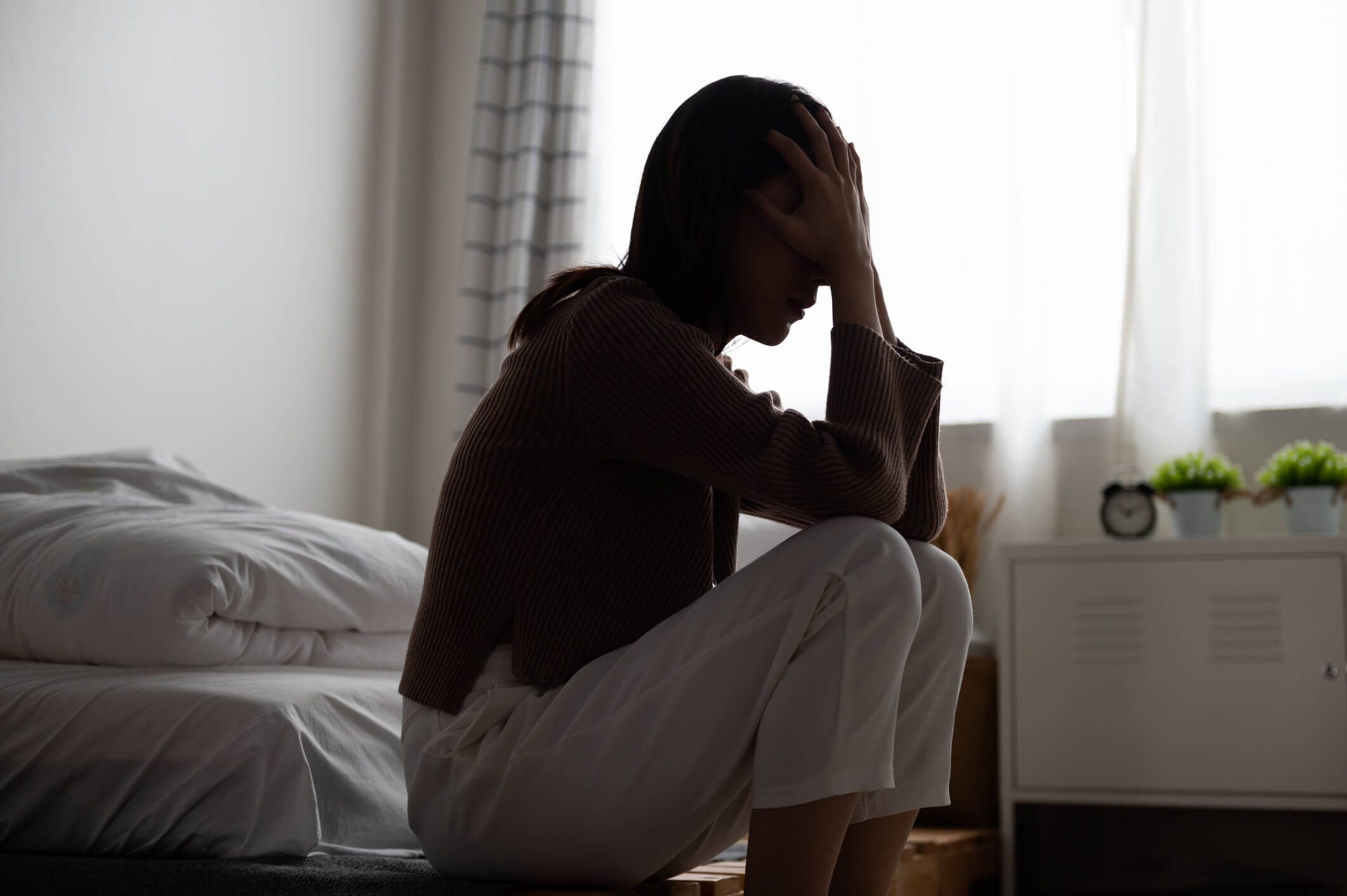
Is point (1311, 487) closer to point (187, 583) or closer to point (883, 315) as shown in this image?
point (883, 315)

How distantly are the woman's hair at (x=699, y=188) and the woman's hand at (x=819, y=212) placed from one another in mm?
13

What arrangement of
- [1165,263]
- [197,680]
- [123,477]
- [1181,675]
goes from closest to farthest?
[197,680]
[123,477]
[1181,675]
[1165,263]

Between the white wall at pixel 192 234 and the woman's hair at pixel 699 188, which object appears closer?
the woman's hair at pixel 699 188

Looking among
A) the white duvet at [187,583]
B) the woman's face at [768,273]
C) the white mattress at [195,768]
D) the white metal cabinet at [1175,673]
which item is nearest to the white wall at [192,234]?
the white duvet at [187,583]

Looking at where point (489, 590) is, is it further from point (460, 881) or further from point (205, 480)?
point (205, 480)

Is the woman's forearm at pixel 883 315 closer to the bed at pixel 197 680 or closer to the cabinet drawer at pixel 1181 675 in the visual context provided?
the bed at pixel 197 680

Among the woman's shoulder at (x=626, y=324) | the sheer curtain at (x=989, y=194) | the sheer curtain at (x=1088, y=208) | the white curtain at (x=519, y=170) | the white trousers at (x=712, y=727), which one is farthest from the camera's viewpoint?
the white curtain at (x=519, y=170)

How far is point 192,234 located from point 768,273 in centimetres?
170

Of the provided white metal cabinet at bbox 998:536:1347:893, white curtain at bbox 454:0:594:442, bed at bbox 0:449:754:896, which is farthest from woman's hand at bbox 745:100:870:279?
white curtain at bbox 454:0:594:442

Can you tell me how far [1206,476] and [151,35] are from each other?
212 centimetres

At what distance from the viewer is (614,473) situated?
1.04m

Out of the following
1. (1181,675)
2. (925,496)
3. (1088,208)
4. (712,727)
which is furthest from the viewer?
(1088,208)

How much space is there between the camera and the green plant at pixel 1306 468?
2104 mm

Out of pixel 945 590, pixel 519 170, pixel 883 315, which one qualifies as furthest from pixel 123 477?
pixel 519 170
